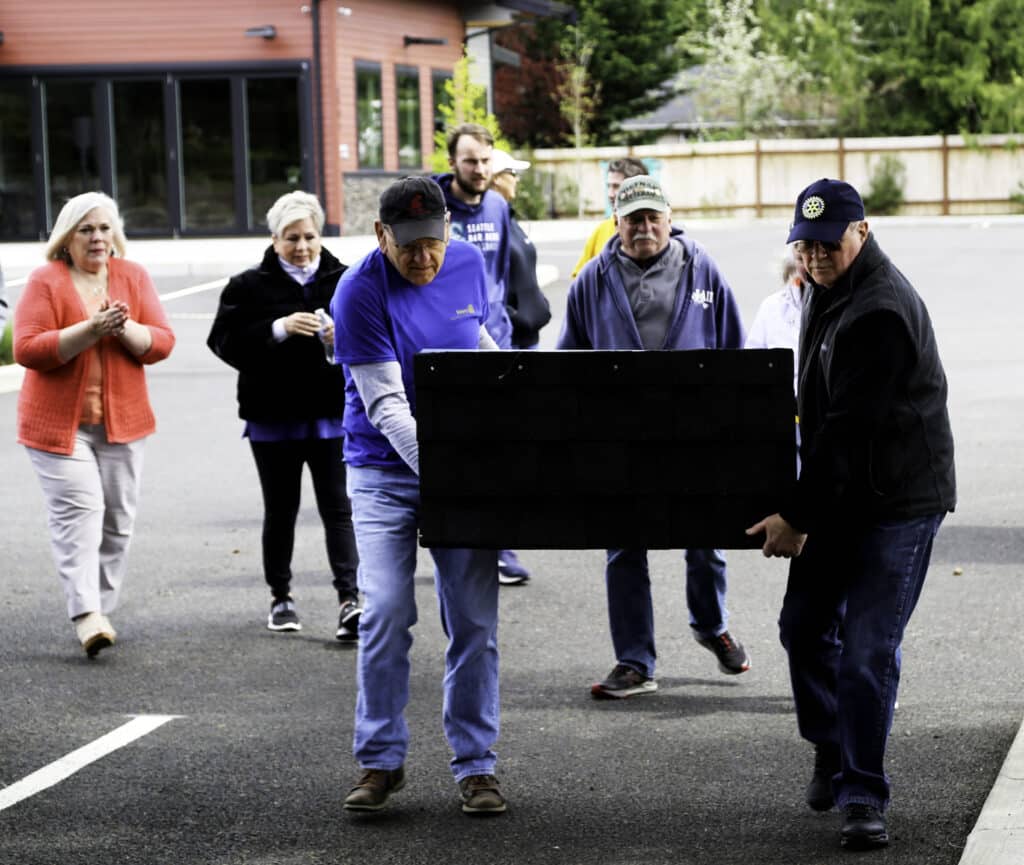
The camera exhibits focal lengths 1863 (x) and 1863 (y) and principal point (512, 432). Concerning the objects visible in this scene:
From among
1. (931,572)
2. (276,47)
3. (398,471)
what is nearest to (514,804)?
(398,471)

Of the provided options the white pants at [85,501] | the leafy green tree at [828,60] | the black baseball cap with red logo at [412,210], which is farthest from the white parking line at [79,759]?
the leafy green tree at [828,60]

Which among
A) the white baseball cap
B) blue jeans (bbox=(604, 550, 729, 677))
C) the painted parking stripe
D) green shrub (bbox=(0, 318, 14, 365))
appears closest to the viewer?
blue jeans (bbox=(604, 550, 729, 677))

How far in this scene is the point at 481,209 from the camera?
864cm

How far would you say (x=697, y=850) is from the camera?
5.22 meters

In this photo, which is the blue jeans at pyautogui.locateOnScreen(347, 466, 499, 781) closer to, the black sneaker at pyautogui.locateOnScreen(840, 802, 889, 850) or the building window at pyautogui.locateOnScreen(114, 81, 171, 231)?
A: the black sneaker at pyautogui.locateOnScreen(840, 802, 889, 850)

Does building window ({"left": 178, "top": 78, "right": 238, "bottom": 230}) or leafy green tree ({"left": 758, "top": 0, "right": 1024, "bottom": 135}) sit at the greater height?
leafy green tree ({"left": 758, "top": 0, "right": 1024, "bottom": 135})

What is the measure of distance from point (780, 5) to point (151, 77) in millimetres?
31383

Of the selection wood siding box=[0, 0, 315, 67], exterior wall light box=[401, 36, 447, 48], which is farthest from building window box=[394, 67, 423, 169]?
wood siding box=[0, 0, 315, 67]

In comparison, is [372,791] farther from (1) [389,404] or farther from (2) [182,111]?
(2) [182,111]

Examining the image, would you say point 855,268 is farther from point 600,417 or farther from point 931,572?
point 931,572

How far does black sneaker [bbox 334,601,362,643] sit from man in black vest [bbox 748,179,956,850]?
3128 millimetres

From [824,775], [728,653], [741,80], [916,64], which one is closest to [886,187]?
[916,64]

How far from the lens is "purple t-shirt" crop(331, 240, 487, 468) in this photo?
5496mm

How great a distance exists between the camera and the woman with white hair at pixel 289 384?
804 cm
